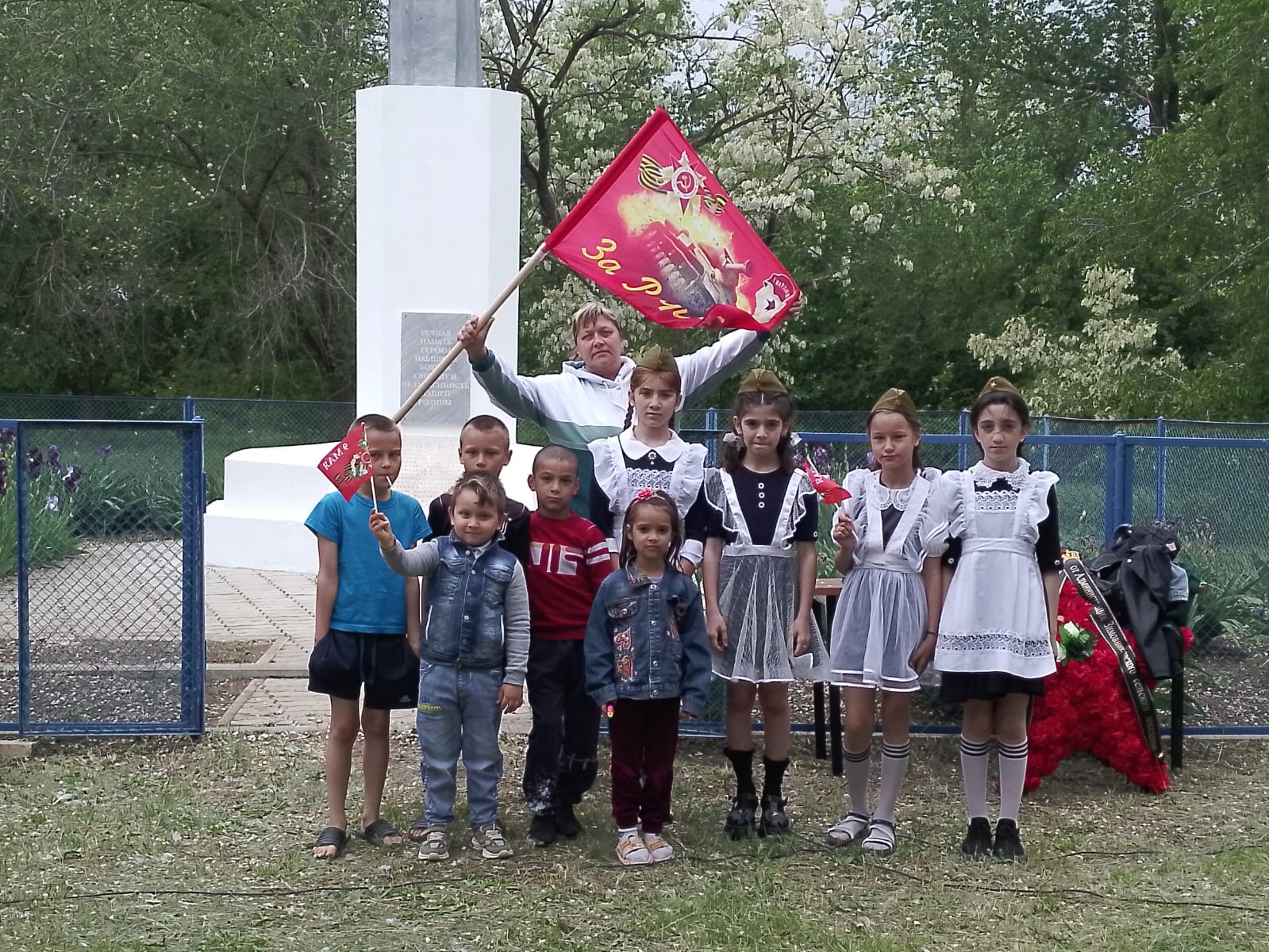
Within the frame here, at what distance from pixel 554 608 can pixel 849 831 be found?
127 centimetres

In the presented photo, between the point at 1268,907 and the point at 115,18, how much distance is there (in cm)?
2176

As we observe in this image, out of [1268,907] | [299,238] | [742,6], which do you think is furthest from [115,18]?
[1268,907]

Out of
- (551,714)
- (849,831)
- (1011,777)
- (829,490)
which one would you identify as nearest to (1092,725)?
(1011,777)

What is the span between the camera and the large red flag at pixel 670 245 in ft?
17.9

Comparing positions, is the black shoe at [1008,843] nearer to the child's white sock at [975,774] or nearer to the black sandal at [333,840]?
the child's white sock at [975,774]

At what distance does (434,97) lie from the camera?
11.5 metres

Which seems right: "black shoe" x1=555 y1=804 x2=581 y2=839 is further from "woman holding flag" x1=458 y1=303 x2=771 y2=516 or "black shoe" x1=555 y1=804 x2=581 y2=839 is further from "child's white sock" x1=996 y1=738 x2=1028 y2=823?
"child's white sock" x1=996 y1=738 x2=1028 y2=823

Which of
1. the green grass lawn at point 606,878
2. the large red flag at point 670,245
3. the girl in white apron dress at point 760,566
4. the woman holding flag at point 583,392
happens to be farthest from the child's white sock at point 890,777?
the large red flag at point 670,245

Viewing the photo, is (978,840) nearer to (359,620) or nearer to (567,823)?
(567,823)

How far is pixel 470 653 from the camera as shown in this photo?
4875 millimetres

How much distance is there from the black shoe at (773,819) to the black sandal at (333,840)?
1428 millimetres

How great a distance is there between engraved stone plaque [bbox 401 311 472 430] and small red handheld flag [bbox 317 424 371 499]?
6547mm

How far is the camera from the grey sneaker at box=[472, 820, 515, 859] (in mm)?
4898

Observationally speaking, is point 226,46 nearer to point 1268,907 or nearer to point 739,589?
point 739,589
